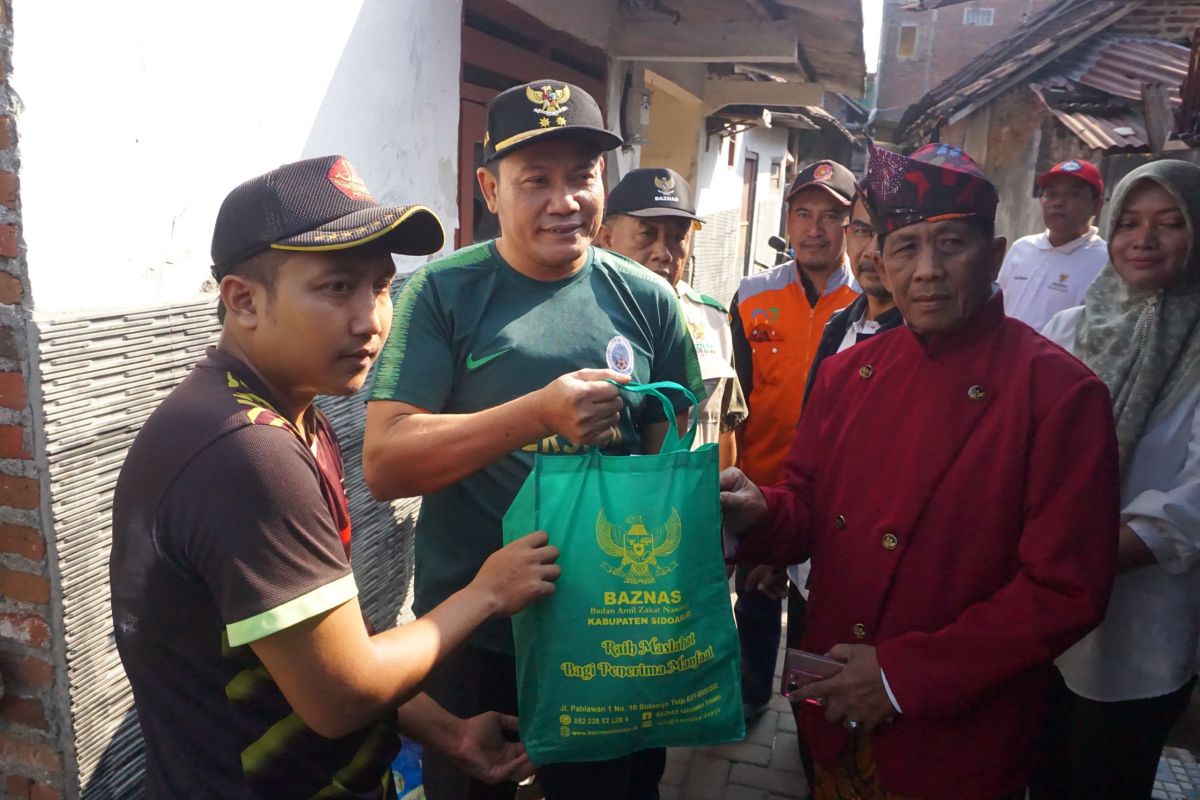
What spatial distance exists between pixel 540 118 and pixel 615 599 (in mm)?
1084

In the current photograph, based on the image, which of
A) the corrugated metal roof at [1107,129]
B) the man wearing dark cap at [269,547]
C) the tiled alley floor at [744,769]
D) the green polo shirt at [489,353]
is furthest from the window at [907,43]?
the man wearing dark cap at [269,547]

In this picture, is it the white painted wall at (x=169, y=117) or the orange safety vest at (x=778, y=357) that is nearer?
the white painted wall at (x=169, y=117)

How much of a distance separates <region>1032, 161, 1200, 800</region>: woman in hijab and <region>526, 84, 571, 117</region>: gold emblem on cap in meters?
1.73

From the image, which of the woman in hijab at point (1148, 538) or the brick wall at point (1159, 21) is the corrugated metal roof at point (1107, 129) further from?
the woman in hijab at point (1148, 538)

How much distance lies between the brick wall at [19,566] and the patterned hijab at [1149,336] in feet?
9.24

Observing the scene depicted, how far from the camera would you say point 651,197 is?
10.5 feet

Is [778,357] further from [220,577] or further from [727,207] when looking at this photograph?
[727,207]

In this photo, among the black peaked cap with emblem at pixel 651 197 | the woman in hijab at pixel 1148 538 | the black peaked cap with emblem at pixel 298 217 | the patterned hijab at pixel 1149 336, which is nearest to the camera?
the black peaked cap with emblem at pixel 298 217

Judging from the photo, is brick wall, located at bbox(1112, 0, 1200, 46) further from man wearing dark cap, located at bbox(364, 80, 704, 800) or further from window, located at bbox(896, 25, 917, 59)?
window, located at bbox(896, 25, 917, 59)

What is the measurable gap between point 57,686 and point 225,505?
56.3 inches

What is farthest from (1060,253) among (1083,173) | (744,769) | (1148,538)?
(744,769)

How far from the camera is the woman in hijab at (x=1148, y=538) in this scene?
2.11m

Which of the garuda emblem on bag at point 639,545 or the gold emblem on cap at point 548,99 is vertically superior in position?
the gold emblem on cap at point 548,99

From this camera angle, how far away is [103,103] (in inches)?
79.9
